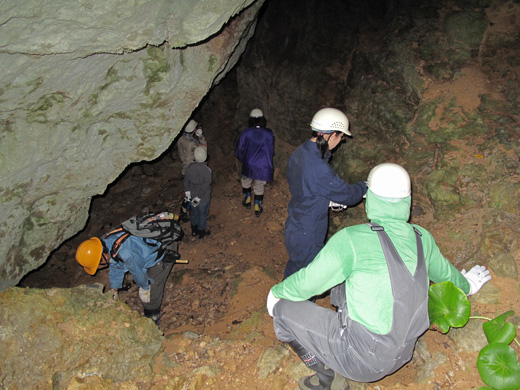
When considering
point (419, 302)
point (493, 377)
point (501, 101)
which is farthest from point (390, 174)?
point (501, 101)

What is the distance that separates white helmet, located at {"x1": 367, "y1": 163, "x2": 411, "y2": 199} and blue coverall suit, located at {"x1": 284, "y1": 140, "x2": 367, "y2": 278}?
103 centimetres

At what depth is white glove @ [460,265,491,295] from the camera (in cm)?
297

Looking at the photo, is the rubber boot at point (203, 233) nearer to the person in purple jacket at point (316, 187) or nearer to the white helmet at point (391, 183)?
the person in purple jacket at point (316, 187)

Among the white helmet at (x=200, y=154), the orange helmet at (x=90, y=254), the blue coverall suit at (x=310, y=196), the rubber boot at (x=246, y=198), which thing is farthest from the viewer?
the rubber boot at (x=246, y=198)

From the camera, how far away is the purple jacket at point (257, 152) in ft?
20.3

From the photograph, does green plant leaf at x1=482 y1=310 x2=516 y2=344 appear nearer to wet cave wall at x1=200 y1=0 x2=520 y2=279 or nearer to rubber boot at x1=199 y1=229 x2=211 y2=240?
wet cave wall at x1=200 y1=0 x2=520 y2=279

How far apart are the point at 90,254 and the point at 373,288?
2.99m

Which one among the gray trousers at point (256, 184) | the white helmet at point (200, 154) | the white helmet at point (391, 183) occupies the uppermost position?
the white helmet at point (391, 183)

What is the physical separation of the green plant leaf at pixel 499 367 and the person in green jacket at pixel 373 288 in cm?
52

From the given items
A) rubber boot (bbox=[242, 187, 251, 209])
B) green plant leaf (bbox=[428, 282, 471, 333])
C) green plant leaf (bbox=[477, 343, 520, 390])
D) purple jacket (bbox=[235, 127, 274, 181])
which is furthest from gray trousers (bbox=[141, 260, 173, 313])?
green plant leaf (bbox=[477, 343, 520, 390])

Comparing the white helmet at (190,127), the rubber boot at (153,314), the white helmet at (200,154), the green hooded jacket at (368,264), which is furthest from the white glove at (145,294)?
the white helmet at (190,127)

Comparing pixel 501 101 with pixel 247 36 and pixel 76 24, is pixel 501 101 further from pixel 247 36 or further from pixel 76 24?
pixel 76 24

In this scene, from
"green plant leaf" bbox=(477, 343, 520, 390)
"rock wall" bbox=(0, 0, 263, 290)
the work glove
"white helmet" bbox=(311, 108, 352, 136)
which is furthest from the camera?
the work glove

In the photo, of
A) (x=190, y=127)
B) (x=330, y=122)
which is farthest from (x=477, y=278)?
(x=190, y=127)
